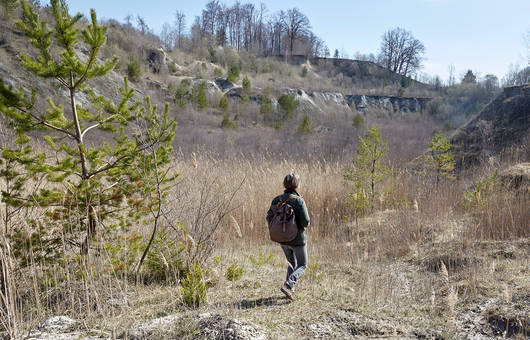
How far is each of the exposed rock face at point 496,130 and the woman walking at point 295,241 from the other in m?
9.32

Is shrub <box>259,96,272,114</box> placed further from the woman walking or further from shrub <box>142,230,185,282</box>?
the woman walking

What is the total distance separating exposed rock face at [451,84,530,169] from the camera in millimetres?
10914

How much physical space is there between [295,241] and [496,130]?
12.2 meters

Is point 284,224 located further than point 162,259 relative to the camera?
No

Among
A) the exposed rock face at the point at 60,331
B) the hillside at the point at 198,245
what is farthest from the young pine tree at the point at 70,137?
the exposed rock face at the point at 60,331

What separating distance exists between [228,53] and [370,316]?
45.9 metres

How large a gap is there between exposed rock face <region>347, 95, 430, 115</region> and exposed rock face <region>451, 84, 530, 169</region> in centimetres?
2468

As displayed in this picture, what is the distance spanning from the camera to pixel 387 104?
129 ft

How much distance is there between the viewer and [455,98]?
38031mm

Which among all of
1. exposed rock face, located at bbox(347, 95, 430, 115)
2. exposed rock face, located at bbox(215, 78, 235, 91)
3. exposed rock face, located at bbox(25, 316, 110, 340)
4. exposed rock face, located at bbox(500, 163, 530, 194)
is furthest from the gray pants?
exposed rock face, located at bbox(347, 95, 430, 115)

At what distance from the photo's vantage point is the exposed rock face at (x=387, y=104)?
1499 inches

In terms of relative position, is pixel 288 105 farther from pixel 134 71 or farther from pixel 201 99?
pixel 134 71

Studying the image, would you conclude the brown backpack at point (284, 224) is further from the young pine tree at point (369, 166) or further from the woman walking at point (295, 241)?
the young pine tree at point (369, 166)

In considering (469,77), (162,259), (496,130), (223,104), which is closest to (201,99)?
Result: (223,104)
